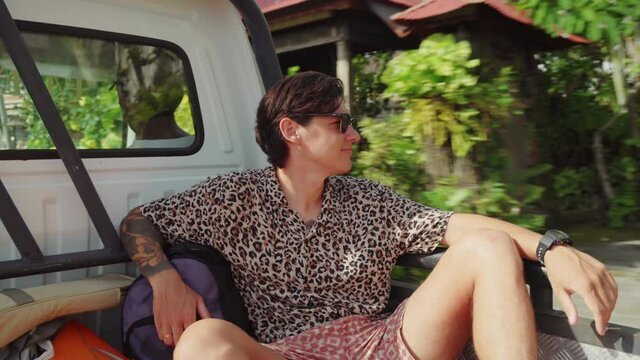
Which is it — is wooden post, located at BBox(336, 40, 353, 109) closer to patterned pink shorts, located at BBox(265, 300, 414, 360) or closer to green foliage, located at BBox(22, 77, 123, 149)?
green foliage, located at BBox(22, 77, 123, 149)

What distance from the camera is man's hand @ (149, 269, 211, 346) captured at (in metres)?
1.84

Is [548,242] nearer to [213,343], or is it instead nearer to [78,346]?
[213,343]

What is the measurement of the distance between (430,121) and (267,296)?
2.07 metres

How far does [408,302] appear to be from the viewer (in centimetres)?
195

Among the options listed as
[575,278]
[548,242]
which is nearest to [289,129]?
[548,242]

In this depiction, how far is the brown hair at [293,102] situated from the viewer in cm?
208

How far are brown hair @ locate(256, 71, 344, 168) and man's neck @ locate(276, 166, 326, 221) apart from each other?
55 millimetres

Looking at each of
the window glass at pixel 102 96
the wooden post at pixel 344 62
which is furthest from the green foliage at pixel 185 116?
the wooden post at pixel 344 62

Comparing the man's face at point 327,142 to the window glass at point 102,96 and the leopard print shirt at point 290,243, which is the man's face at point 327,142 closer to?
the leopard print shirt at point 290,243

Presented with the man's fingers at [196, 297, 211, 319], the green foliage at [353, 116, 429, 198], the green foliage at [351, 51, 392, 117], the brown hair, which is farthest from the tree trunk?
the man's fingers at [196, 297, 211, 319]

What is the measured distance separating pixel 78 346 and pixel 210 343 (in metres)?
0.39

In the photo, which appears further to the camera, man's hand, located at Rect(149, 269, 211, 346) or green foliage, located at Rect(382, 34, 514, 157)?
green foliage, located at Rect(382, 34, 514, 157)

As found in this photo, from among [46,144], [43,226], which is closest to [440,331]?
[43,226]

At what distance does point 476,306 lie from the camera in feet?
5.78
